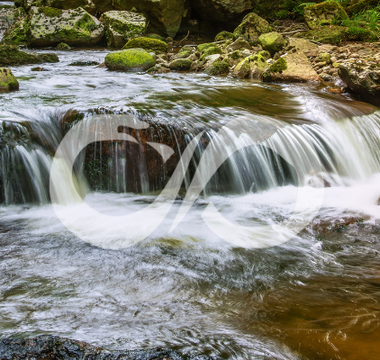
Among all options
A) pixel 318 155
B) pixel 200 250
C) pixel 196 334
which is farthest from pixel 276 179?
pixel 196 334

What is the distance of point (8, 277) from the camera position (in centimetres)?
243

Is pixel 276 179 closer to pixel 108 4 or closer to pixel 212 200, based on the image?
pixel 212 200

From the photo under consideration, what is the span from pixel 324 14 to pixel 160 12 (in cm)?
710

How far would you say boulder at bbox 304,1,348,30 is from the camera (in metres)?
11.8

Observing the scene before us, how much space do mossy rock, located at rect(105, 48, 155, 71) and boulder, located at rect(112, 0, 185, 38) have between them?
7.30 meters

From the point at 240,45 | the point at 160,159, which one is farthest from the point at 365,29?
the point at 160,159

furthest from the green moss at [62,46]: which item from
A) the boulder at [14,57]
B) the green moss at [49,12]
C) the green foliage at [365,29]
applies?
the green foliage at [365,29]

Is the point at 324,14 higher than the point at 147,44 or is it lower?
higher

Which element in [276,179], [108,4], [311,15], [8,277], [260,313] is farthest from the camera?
[108,4]

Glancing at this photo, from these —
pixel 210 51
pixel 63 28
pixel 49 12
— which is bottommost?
pixel 210 51

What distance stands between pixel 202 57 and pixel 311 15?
5.28 metres

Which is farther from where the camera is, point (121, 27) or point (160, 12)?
point (160, 12)

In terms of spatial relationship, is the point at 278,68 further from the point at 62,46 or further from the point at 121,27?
the point at 62,46

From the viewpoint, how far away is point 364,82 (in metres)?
6.07
